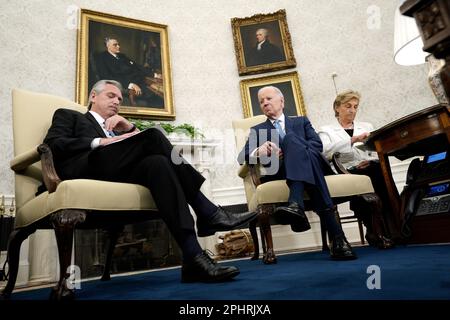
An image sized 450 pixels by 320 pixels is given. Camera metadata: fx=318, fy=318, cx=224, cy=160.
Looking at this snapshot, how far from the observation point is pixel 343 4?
4242 mm

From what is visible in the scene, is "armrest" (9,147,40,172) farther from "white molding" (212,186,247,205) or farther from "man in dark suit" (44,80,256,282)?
"white molding" (212,186,247,205)

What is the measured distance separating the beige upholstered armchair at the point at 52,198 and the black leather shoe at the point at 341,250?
105 centimetres

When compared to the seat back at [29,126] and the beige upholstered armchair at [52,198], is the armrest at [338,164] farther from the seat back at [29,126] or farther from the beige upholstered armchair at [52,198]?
the seat back at [29,126]

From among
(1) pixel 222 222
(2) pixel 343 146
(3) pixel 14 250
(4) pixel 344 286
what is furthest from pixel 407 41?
(3) pixel 14 250

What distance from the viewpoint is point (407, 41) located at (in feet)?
7.86

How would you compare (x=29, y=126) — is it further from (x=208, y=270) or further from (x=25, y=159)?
(x=208, y=270)

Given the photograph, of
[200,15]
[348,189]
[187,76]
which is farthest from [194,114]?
[348,189]

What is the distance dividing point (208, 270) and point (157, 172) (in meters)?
0.50

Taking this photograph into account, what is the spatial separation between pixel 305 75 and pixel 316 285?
347cm

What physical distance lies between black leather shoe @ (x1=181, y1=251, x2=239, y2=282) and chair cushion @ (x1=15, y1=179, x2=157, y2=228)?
15.1 inches

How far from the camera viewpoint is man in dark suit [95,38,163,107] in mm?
3740

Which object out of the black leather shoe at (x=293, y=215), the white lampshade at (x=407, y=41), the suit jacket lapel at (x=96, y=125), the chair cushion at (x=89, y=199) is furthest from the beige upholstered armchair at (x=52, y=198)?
the white lampshade at (x=407, y=41)

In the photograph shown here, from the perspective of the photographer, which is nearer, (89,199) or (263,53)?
(89,199)

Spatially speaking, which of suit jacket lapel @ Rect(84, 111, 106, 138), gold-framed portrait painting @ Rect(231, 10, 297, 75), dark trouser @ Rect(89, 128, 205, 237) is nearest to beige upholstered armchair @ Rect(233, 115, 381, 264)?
dark trouser @ Rect(89, 128, 205, 237)
